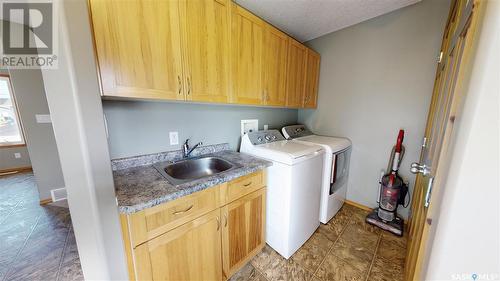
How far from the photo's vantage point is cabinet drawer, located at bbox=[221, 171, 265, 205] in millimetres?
1158

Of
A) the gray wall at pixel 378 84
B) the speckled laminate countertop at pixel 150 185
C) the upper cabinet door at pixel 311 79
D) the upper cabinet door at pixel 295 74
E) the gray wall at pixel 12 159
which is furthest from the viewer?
the gray wall at pixel 12 159

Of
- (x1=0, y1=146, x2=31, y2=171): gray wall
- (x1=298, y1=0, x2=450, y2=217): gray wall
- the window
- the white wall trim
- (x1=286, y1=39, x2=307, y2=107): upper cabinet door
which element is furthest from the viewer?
(x1=0, y1=146, x2=31, y2=171): gray wall

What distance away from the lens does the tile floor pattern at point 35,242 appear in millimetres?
1361

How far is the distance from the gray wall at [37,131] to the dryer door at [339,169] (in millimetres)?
3982

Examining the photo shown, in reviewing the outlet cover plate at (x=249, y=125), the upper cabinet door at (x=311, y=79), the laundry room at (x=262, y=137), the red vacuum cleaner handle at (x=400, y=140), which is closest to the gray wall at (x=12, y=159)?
the laundry room at (x=262, y=137)

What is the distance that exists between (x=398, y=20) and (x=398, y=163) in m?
1.60

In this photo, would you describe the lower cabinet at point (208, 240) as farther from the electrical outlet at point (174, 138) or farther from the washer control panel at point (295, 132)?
the washer control panel at point (295, 132)

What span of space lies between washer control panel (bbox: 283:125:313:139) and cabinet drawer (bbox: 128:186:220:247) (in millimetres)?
1412

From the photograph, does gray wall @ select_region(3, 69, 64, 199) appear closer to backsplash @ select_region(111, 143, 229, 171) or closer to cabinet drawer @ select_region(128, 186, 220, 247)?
backsplash @ select_region(111, 143, 229, 171)

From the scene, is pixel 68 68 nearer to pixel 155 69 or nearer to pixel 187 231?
pixel 155 69

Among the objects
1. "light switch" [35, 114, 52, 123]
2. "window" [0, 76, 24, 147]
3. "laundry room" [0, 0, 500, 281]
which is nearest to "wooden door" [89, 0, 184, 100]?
"laundry room" [0, 0, 500, 281]

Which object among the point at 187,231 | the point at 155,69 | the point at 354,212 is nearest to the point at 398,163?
the point at 354,212

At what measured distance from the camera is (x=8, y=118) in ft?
11.8

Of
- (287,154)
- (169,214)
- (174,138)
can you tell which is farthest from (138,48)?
(287,154)
